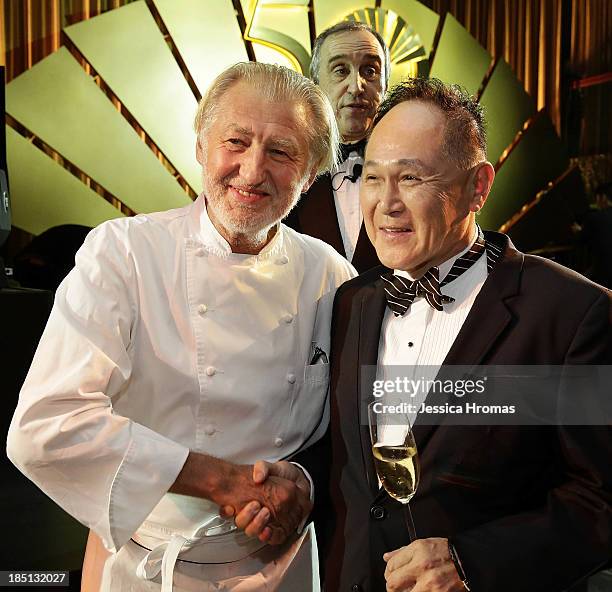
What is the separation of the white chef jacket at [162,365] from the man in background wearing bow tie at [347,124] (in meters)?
0.72

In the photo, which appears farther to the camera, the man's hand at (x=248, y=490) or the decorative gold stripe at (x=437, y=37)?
the decorative gold stripe at (x=437, y=37)

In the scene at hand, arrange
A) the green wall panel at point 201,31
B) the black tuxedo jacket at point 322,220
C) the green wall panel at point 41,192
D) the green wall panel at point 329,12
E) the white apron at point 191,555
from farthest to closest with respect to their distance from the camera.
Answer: the green wall panel at point 329,12
the green wall panel at point 201,31
the green wall panel at point 41,192
the black tuxedo jacket at point 322,220
the white apron at point 191,555

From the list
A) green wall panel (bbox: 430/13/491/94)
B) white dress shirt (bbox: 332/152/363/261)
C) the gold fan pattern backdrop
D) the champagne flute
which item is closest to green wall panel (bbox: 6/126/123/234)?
the gold fan pattern backdrop

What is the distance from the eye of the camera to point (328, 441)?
167 cm

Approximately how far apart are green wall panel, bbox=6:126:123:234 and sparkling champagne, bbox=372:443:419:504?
70.5 inches

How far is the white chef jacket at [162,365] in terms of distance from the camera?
139 cm

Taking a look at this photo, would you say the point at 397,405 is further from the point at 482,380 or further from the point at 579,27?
the point at 579,27

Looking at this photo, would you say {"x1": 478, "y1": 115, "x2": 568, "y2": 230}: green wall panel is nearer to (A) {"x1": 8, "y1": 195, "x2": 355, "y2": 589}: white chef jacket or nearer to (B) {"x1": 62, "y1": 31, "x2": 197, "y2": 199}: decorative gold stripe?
(B) {"x1": 62, "y1": 31, "x2": 197, "y2": 199}: decorative gold stripe

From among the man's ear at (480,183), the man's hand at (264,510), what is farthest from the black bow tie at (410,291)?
the man's hand at (264,510)

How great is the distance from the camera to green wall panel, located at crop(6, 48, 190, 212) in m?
2.73

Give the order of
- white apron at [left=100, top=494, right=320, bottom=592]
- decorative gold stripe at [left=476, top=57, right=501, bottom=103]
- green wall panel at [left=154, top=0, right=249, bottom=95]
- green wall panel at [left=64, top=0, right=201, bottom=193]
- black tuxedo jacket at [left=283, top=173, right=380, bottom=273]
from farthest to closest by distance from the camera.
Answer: decorative gold stripe at [left=476, top=57, right=501, bottom=103], green wall panel at [left=154, top=0, right=249, bottom=95], green wall panel at [left=64, top=0, right=201, bottom=193], black tuxedo jacket at [left=283, top=173, right=380, bottom=273], white apron at [left=100, top=494, right=320, bottom=592]

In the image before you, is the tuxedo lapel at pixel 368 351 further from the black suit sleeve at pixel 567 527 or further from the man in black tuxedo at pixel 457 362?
the black suit sleeve at pixel 567 527

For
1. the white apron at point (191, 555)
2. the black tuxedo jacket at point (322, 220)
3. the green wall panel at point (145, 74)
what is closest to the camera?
the white apron at point (191, 555)

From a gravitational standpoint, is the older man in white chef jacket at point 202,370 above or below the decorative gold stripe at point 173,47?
below
